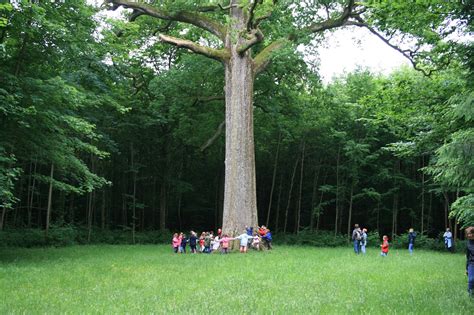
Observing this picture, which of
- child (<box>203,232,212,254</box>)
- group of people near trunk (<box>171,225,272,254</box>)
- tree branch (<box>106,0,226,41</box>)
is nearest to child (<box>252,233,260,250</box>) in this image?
group of people near trunk (<box>171,225,272,254</box>)

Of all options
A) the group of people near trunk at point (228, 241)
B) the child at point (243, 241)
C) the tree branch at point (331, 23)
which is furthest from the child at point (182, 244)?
the tree branch at point (331, 23)

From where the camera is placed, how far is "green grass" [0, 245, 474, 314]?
7.58 metres

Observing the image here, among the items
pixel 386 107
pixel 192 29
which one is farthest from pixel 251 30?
pixel 192 29

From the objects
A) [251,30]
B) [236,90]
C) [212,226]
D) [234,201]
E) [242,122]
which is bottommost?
[212,226]

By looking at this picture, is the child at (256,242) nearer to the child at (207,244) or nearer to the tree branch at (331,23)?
the child at (207,244)

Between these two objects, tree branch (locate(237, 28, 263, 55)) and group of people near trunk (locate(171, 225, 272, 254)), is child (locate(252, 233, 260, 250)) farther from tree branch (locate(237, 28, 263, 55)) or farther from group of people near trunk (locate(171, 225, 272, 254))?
tree branch (locate(237, 28, 263, 55))

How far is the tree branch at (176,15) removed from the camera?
21.6 meters

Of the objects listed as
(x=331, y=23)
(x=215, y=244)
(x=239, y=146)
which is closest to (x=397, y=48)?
(x=331, y=23)

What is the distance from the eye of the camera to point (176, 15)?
21.5m

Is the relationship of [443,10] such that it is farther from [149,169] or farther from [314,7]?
[149,169]

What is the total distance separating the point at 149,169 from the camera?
3538cm

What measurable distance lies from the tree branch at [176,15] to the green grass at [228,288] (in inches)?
475

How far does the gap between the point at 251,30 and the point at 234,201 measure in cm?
740

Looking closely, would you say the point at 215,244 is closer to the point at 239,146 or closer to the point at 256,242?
the point at 256,242
